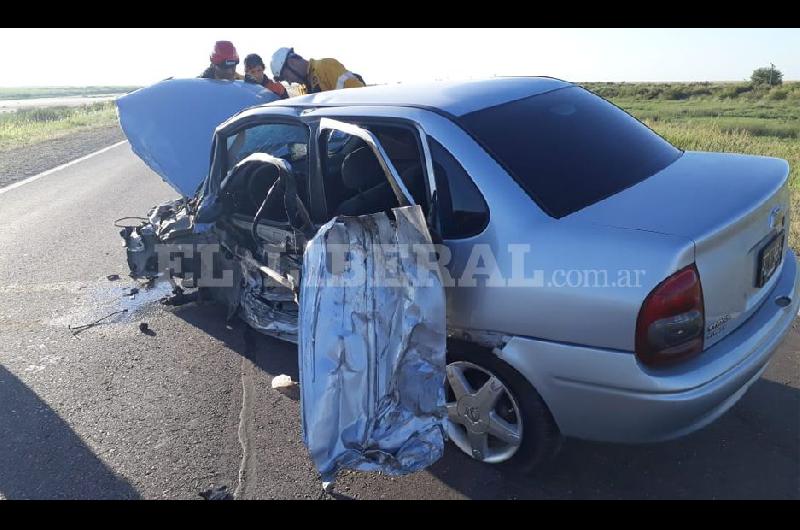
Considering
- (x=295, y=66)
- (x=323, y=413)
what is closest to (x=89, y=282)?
(x=295, y=66)

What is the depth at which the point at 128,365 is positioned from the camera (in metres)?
4.34

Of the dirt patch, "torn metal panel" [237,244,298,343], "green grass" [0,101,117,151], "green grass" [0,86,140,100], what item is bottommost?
"green grass" [0,86,140,100]

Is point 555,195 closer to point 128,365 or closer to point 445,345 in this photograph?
point 445,345

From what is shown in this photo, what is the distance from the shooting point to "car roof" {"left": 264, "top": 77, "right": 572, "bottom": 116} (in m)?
3.15

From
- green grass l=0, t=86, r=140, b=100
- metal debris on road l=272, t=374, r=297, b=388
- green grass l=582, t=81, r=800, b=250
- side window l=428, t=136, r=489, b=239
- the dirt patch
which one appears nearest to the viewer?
side window l=428, t=136, r=489, b=239

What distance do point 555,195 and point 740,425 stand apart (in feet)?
5.16

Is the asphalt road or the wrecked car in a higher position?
the wrecked car

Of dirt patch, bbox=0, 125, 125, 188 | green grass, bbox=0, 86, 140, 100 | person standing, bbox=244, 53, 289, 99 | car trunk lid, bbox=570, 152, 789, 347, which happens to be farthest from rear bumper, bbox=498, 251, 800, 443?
green grass, bbox=0, 86, 140, 100

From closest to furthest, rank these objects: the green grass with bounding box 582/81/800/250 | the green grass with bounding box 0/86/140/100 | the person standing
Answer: the person standing
the green grass with bounding box 582/81/800/250
the green grass with bounding box 0/86/140/100

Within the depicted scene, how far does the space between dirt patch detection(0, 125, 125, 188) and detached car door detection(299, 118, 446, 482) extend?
35.9ft

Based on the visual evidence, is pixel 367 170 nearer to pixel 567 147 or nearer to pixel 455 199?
pixel 455 199

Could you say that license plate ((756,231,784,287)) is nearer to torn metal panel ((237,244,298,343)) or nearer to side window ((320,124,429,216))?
side window ((320,124,429,216))

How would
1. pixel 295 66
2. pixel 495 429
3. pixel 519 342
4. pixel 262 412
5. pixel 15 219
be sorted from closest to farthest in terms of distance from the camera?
pixel 519 342 → pixel 495 429 → pixel 262 412 → pixel 295 66 → pixel 15 219

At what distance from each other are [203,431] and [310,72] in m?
4.32
